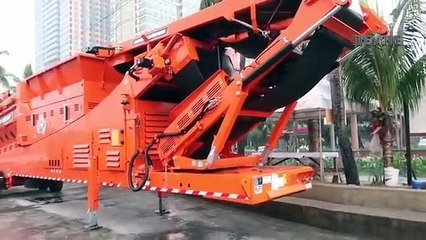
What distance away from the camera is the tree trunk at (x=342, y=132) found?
7.33 m

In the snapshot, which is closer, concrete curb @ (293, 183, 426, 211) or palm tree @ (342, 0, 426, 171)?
concrete curb @ (293, 183, 426, 211)

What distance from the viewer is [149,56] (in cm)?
513

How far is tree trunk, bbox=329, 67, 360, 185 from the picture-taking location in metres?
7.33

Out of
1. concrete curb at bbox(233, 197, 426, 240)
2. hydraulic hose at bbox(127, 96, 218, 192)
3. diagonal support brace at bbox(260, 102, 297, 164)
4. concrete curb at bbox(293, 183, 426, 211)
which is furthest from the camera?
concrete curb at bbox(293, 183, 426, 211)

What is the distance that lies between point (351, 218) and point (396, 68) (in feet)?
10.1

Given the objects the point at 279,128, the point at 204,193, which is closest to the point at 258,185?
the point at 204,193

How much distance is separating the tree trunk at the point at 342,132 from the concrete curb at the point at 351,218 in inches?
47.7

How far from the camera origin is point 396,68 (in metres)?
7.22

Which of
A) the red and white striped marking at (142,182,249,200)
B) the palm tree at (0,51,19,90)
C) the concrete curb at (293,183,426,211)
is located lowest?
the concrete curb at (293,183,426,211)

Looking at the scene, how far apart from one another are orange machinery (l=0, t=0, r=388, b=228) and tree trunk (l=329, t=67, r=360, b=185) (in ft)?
8.21

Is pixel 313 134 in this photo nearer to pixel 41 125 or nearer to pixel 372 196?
pixel 372 196

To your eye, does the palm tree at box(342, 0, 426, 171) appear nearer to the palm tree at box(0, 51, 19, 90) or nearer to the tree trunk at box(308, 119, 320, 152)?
the tree trunk at box(308, 119, 320, 152)

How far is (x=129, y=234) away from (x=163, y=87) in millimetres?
2234

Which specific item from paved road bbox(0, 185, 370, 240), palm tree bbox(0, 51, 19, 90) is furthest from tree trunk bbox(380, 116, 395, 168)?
palm tree bbox(0, 51, 19, 90)
